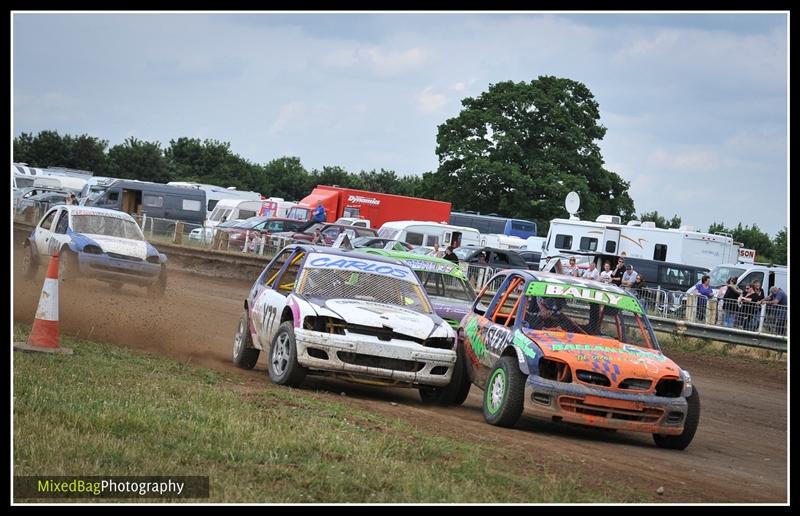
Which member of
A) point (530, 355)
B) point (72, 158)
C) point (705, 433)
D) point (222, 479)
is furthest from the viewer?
point (72, 158)

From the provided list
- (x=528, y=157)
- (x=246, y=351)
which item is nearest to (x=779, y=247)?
(x=528, y=157)

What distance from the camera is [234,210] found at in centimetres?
4984

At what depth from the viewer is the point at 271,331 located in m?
13.0

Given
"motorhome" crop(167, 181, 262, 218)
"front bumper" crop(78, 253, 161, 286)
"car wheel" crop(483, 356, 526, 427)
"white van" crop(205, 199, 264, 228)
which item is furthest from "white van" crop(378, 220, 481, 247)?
"car wheel" crop(483, 356, 526, 427)

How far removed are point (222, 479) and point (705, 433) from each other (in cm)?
685

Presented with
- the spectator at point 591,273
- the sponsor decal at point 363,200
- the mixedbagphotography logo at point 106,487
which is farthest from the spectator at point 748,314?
the sponsor decal at point 363,200

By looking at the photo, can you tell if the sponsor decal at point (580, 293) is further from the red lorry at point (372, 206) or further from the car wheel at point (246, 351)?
the red lorry at point (372, 206)

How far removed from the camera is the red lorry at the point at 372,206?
50.1 meters

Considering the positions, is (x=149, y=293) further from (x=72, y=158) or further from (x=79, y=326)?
(x=72, y=158)

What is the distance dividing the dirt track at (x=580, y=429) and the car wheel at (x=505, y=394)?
16 centimetres

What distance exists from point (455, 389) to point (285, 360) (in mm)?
1765

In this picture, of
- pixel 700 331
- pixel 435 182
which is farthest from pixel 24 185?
pixel 700 331

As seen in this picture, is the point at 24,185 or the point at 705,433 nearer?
the point at 705,433

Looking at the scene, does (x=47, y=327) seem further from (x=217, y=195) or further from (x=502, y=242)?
(x=217, y=195)
